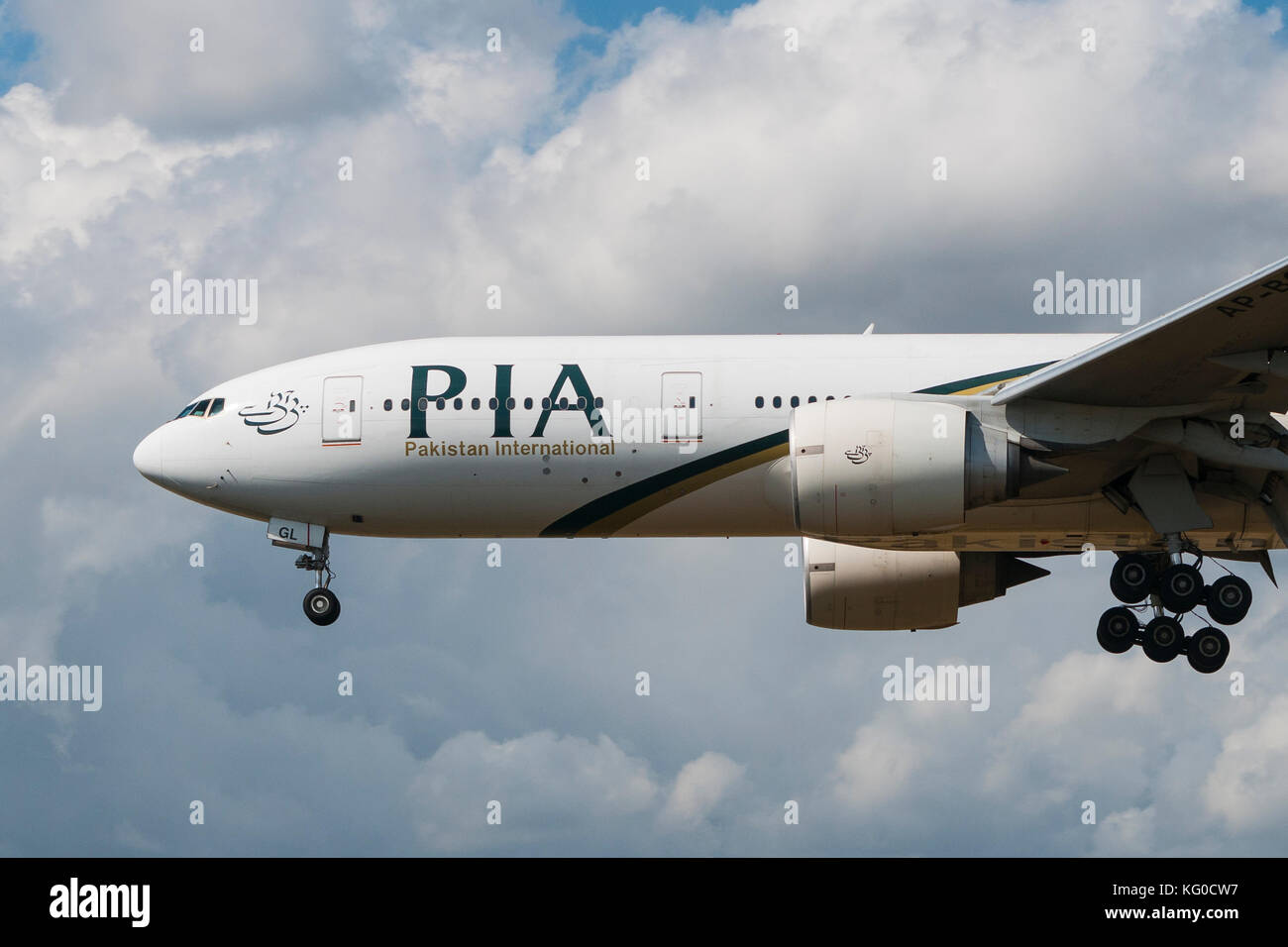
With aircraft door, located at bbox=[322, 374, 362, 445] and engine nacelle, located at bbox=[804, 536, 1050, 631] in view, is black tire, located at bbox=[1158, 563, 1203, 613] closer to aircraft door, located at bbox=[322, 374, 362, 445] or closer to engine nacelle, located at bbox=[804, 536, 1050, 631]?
engine nacelle, located at bbox=[804, 536, 1050, 631]

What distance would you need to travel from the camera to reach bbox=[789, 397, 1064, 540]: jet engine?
24.5 m

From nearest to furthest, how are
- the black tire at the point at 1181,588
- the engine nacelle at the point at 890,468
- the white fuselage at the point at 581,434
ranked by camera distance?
the engine nacelle at the point at 890,468, the black tire at the point at 1181,588, the white fuselage at the point at 581,434

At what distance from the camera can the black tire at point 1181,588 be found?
86.3 ft

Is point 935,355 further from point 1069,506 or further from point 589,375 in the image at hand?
point 589,375

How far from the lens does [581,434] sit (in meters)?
27.3

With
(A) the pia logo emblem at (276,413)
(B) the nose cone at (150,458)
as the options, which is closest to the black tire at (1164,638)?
(A) the pia logo emblem at (276,413)

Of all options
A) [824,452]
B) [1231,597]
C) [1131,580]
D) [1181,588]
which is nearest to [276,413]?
[824,452]

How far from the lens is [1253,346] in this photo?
79.0 ft

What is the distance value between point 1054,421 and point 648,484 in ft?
19.9

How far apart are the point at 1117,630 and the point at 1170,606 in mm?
1648

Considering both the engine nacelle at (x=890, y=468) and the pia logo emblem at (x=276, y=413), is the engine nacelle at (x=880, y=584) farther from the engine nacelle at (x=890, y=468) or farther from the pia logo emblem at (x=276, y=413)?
the pia logo emblem at (x=276, y=413)

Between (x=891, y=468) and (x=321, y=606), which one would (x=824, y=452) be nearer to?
(x=891, y=468)
